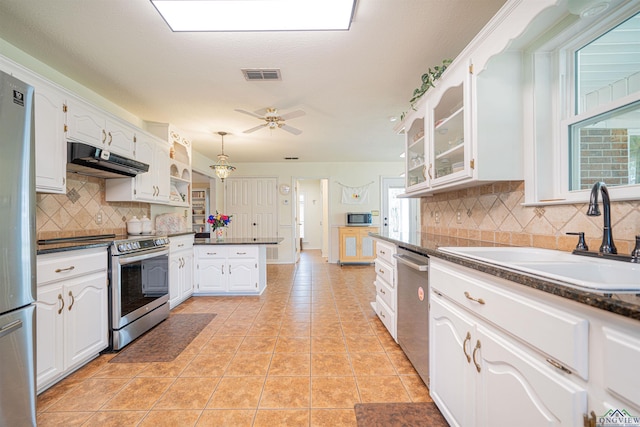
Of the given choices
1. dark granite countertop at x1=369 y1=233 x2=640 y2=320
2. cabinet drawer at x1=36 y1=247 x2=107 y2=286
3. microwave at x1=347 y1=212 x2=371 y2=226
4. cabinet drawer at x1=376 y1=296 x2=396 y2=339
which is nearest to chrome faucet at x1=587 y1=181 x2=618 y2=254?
dark granite countertop at x1=369 y1=233 x2=640 y2=320

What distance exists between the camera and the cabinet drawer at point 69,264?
170cm

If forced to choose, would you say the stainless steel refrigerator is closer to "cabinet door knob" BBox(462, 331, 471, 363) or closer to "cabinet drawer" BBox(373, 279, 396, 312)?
"cabinet door knob" BBox(462, 331, 471, 363)

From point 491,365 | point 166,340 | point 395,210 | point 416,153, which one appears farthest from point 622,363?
point 395,210

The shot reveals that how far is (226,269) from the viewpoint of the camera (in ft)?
12.3

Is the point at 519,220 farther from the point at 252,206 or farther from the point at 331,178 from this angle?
the point at 252,206

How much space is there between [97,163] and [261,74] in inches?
65.9

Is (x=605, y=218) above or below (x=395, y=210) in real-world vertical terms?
below

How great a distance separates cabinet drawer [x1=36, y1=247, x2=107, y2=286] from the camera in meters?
1.70

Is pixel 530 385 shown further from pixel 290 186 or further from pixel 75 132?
pixel 290 186

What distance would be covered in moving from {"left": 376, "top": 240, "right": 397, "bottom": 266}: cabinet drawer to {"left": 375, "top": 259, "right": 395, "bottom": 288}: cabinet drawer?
5 centimetres

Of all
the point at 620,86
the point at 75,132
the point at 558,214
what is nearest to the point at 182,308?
the point at 75,132

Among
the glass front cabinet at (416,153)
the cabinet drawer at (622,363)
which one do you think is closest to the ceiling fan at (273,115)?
the glass front cabinet at (416,153)

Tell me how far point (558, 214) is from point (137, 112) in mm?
4236

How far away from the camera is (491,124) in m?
1.59
